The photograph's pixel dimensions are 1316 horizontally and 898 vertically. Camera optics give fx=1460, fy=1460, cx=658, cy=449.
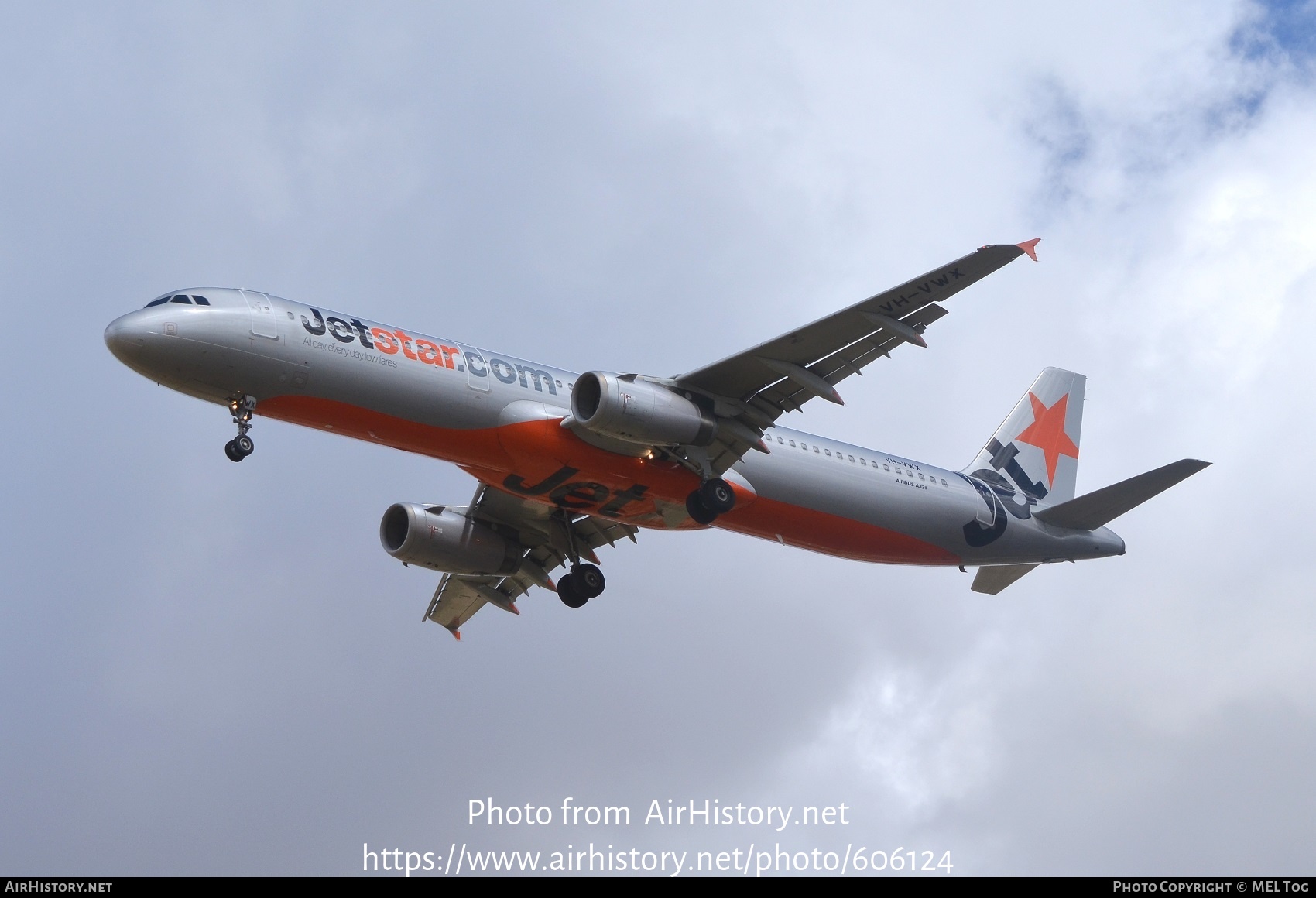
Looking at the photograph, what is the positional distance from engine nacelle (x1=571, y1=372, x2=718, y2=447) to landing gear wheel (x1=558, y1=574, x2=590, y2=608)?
7.81 metres

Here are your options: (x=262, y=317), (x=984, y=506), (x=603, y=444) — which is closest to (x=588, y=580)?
(x=603, y=444)

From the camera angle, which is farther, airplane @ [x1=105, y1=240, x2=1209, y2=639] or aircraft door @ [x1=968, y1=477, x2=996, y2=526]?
aircraft door @ [x1=968, y1=477, x2=996, y2=526]

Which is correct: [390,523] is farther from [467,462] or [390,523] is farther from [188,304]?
[188,304]

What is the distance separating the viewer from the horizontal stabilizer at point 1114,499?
38312 mm

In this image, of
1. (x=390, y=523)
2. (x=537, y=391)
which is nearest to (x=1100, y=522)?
(x=537, y=391)

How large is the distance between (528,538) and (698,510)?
823 cm

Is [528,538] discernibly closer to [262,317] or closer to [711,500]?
[711,500]

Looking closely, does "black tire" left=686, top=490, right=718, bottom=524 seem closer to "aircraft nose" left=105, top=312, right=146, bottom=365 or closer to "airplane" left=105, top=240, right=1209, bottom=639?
"airplane" left=105, top=240, right=1209, bottom=639

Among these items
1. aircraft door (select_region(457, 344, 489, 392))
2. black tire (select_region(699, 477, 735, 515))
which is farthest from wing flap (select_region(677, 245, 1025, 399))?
aircraft door (select_region(457, 344, 489, 392))

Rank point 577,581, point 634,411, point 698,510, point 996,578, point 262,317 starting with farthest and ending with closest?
point 996,578, point 577,581, point 698,510, point 634,411, point 262,317

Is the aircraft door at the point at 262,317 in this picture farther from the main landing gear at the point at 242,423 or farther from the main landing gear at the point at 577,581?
the main landing gear at the point at 577,581

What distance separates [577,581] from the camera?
135ft

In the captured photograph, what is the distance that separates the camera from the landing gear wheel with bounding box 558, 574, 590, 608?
4125cm

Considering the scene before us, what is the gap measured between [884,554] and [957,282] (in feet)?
35.8
